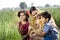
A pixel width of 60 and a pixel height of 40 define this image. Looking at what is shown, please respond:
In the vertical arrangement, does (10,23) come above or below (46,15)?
below

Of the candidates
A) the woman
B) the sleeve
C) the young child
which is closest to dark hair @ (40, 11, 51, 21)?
the young child

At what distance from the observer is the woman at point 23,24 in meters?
2.15

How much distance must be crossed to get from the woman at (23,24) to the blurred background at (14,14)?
6cm

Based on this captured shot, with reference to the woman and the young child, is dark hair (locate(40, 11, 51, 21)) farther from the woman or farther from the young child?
the woman

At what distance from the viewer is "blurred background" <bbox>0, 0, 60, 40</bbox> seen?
84.3 inches

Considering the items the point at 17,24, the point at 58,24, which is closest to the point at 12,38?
the point at 17,24

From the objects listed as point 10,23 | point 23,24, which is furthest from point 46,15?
point 10,23

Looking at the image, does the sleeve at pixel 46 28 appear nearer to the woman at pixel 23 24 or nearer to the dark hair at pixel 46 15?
the dark hair at pixel 46 15

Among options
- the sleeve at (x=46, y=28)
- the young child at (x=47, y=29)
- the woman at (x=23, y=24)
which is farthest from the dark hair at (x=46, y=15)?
the woman at (x=23, y=24)

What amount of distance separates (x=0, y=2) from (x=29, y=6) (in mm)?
454

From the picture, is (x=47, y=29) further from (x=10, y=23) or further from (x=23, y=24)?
(x=10, y=23)

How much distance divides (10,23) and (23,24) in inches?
7.5

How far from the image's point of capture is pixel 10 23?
2.18 meters

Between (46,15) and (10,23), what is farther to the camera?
(10,23)
